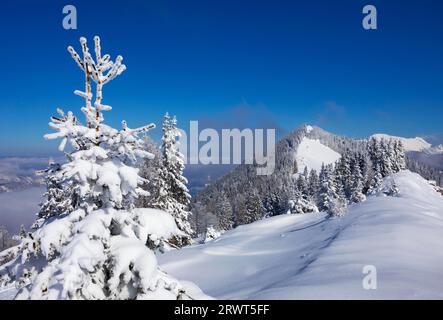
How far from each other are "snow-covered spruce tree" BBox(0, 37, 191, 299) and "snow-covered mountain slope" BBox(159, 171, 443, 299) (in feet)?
12.1

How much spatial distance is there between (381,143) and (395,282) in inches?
3141

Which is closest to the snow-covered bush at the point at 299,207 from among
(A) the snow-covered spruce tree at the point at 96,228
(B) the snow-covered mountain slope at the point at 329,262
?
(B) the snow-covered mountain slope at the point at 329,262

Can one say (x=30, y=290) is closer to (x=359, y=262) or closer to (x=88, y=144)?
(x=88, y=144)

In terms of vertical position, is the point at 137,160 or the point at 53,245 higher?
the point at 137,160

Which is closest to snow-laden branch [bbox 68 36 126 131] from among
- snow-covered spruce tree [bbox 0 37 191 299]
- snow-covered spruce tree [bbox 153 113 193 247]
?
snow-covered spruce tree [bbox 0 37 191 299]

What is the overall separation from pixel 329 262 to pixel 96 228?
7.22 metres

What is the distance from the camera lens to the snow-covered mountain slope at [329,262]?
762 centimetres

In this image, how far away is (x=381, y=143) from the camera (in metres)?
80.4

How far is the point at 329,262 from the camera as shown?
10281mm

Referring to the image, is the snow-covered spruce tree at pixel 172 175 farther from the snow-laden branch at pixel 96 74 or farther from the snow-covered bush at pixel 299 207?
the snow-covered bush at pixel 299 207

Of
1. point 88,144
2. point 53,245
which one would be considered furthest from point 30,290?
point 88,144

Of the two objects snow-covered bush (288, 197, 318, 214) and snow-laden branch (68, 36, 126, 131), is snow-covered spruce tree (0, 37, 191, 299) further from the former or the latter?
snow-covered bush (288, 197, 318, 214)

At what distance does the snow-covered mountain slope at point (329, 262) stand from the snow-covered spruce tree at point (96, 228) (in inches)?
145

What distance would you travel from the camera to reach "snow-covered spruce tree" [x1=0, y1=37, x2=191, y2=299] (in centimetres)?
503
